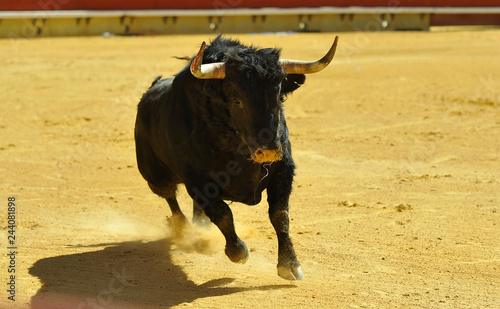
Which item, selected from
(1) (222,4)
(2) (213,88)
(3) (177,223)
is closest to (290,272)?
(2) (213,88)

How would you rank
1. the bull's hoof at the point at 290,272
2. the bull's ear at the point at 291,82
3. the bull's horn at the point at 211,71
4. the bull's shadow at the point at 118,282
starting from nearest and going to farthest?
1. the bull's shadow at the point at 118,282
2. the bull's horn at the point at 211,71
3. the bull's hoof at the point at 290,272
4. the bull's ear at the point at 291,82

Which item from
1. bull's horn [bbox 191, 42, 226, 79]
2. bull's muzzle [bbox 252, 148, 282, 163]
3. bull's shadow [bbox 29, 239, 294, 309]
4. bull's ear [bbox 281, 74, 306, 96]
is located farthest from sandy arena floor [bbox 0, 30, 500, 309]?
bull's horn [bbox 191, 42, 226, 79]

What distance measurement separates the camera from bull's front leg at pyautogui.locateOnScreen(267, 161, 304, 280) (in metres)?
4.78

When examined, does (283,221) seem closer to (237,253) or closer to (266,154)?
(237,253)

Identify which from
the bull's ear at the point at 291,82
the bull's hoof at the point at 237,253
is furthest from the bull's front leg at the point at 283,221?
the bull's ear at the point at 291,82

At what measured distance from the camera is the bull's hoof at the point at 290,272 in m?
4.75

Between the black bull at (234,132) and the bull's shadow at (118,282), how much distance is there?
410 millimetres

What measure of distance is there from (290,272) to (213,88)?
129cm

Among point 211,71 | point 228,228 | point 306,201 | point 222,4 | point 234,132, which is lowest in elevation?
point 222,4

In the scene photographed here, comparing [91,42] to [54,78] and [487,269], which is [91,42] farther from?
[487,269]

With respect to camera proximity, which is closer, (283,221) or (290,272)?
(290,272)

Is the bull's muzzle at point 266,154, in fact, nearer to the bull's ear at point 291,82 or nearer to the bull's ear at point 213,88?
the bull's ear at point 213,88

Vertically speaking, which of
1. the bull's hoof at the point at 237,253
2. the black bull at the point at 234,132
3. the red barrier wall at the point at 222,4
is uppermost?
the black bull at the point at 234,132

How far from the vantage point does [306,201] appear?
7.04 meters
